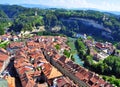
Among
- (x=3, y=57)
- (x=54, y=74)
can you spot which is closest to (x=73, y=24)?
(x=3, y=57)

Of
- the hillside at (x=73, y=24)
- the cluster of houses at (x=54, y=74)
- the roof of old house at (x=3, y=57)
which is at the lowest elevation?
the hillside at (x=73, y=24)

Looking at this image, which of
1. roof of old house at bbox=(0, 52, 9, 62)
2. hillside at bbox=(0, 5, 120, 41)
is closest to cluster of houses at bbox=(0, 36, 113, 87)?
roof of old house at bbox=(0, 52, 9, 62)

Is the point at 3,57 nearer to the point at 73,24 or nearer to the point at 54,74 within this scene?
the point at 54,74

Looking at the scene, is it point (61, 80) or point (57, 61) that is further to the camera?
point (57, 61)

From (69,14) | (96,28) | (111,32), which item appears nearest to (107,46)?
(111,32)

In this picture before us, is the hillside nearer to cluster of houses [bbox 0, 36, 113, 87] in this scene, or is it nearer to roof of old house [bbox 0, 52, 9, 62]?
roof of old house [bbox 0, 52, 9, 62]

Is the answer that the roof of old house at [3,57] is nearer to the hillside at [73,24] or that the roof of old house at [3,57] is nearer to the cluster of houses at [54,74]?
the cluster of houses at [54,74]

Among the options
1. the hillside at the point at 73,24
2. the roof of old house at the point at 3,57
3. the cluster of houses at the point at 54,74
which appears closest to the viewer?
the cluster of houses at the point at 54,74

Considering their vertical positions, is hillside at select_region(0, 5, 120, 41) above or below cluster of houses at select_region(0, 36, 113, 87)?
below

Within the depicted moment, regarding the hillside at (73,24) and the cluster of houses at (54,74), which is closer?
the cluster of houses at (54,74)

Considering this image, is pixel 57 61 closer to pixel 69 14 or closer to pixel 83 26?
pixel 83 26

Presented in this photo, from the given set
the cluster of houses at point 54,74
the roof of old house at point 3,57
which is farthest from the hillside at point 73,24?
the cluster of houses at point 54,74
